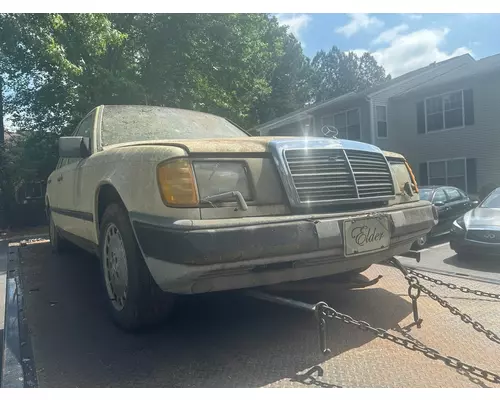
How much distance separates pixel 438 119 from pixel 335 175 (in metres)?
16.4

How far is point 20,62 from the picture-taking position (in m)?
15.7

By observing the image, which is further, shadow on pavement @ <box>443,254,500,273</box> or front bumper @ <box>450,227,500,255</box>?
front bumper @ <box>450,227,500,255</box>

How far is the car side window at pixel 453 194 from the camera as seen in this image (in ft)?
32.1

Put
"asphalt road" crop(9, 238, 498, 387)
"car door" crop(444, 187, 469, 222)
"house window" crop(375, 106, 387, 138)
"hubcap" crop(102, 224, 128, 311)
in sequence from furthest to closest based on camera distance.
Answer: "house window" crop(375, 106, 387, 138) → "car door" crop(444, 187, 469, 222) → "hubcap" crop(102, 224, 128, 311) → "asphalt road" crop(9, 238, 498, 387)

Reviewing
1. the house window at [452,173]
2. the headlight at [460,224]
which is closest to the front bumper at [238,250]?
the headlight at [460,224]

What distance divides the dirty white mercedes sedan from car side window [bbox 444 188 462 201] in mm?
7439

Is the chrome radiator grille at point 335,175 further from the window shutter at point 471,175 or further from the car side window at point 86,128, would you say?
the window shutter at point 471,175

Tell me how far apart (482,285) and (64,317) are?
3235mm

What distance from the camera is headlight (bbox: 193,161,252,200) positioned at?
2229 mm

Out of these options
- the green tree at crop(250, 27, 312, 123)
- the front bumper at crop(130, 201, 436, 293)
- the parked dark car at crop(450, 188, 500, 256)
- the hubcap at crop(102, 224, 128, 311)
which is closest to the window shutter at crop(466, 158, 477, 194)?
the parked dark car at crop(450, 188, 500, 256)

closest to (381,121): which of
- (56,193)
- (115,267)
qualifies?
(56,193)

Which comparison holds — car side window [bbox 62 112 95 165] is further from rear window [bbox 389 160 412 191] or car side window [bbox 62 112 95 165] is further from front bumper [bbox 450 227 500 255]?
front bumper [bbox 450 227 500 255]


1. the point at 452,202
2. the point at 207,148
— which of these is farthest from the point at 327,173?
the point at 452,202

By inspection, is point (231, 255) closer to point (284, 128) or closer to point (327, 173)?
point (327, 173)
